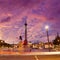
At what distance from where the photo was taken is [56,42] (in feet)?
491

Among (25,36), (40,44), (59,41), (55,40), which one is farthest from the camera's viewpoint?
(40,44)

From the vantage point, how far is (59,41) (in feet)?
468

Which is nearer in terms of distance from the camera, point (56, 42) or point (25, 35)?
point (25, 35)

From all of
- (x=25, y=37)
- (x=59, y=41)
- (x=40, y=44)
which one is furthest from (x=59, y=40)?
(x=25, y=37)

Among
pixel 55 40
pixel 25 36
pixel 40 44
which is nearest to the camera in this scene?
pixel 25 36

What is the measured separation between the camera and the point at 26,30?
269 feet

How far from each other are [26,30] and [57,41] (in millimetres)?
70346

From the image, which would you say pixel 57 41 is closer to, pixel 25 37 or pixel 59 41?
pixel 59 41

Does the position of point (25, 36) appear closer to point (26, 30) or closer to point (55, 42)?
point (26, 30)

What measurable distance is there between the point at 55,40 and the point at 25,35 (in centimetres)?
7351

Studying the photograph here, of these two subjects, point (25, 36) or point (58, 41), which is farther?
point (58, 41)

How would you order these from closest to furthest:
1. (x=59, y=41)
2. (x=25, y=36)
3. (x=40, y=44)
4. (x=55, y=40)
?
(x=25, y=36) → (x=59, y=41) → (x=55, y=40) → (x=40, y=44)

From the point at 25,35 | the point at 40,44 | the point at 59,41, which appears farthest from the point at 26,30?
the point at 40,44

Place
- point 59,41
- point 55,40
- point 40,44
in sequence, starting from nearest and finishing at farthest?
Answer: point 59,41
point 55,40
point 40,44
